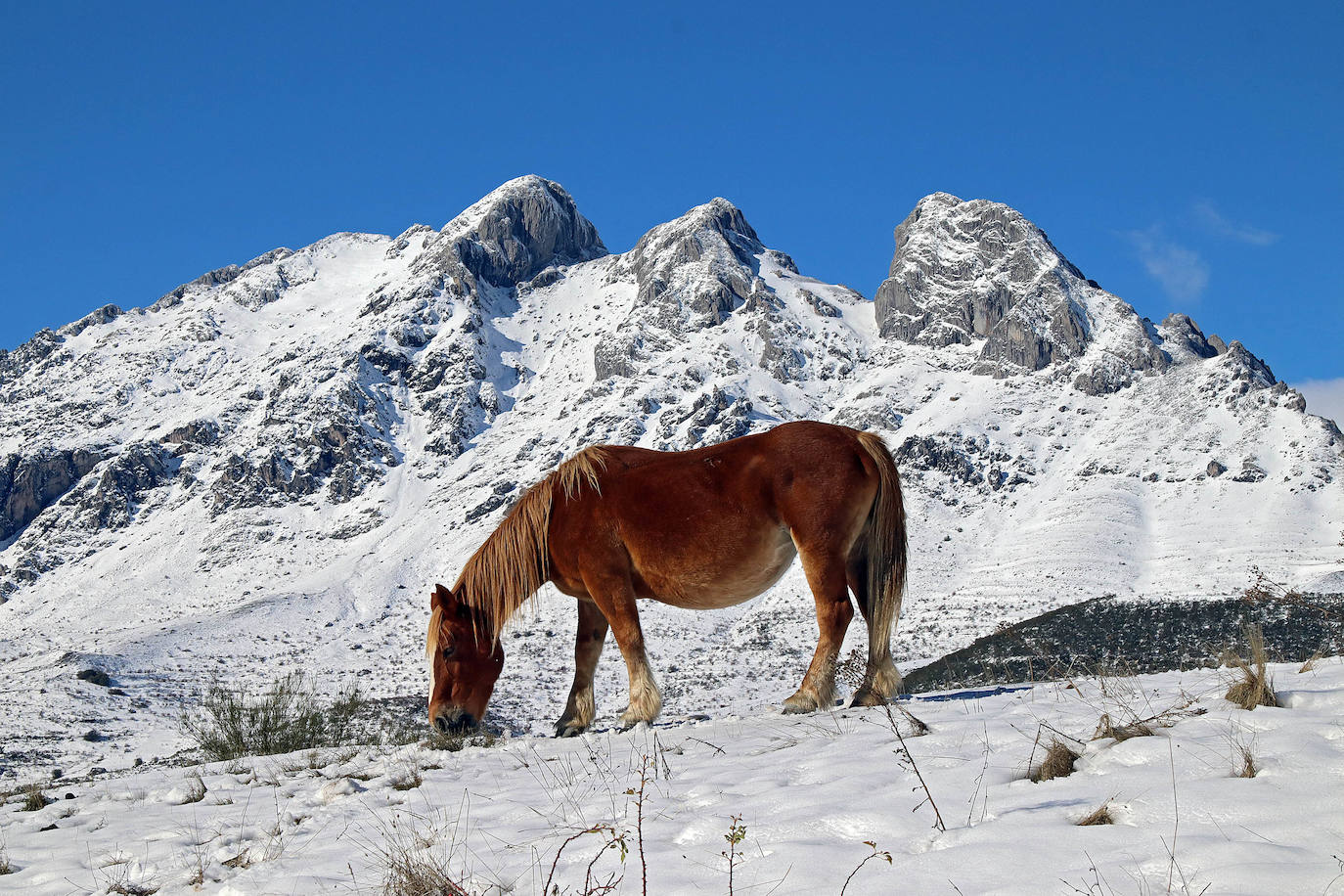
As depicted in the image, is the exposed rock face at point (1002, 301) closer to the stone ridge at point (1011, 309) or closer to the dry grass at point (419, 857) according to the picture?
the stone ridge at point (1011, 309)

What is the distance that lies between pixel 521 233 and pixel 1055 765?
177945 millimetres

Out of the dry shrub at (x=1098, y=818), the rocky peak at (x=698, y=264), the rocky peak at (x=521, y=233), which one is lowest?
the dry shrub at (x=1098, y=818)

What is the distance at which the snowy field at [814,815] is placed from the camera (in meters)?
2.44

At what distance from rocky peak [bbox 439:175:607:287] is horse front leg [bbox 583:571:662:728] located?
510 ft

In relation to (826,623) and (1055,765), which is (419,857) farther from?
(826,623)

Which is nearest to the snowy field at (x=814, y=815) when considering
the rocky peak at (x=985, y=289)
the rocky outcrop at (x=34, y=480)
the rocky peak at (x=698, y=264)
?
the rocky peak at (x=985, y=289)

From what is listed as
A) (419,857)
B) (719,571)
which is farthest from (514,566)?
(419,857)

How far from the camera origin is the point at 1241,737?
3318mm

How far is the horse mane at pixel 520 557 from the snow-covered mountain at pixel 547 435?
1794 centimetres

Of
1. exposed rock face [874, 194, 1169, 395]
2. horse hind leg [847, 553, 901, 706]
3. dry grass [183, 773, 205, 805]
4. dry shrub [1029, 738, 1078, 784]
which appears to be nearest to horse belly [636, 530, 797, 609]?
horse hind leg [847, 553, 901, 706]

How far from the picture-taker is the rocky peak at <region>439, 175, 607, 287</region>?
16125 cm

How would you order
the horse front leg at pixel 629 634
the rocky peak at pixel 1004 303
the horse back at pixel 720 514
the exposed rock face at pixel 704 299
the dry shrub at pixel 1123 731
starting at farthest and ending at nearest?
the exposed rock face at pixel 704 299, the rocky peak at pixel 1004 303, the horse front leg at pixel 629 634, the horse back at pixel 720 514, the dry shrub at pixel 1123 731

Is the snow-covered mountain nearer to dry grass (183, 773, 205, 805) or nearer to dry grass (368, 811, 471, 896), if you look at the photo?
dry grass (183, 773, 205, 805)

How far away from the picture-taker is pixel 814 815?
3100 millimetres
